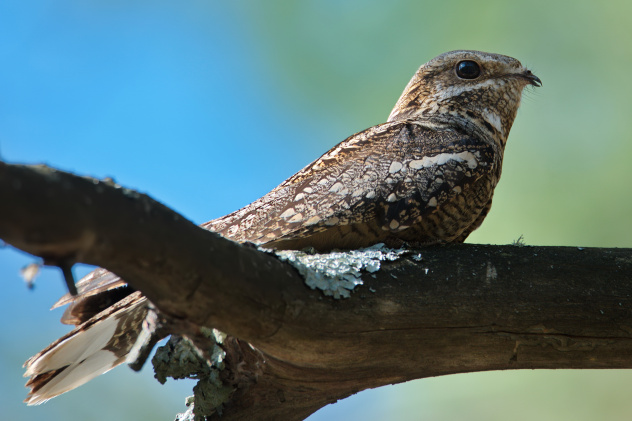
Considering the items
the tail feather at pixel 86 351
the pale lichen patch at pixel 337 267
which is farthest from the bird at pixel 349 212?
the pale lichen patch at pixel 337 267

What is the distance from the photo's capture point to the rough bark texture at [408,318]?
5.99 feet

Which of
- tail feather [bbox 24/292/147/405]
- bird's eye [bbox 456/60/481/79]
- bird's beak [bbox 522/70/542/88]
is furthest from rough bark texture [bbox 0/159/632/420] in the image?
bird's beak [bbox 522/70/542/88]

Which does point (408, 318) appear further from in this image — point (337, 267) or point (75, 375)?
point (75, 375)

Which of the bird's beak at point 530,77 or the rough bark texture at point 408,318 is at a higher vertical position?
the bird's beak at point 530,77

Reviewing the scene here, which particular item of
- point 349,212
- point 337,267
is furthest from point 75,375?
point 349,212

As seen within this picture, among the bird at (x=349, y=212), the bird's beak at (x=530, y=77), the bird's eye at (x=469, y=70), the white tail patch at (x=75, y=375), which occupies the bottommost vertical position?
the white tail patch at (x=75, y=375)

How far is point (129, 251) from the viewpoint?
1464mm

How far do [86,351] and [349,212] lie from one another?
121 cm

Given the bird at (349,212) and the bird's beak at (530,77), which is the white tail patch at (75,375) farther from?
the bird's beak at (530,77)

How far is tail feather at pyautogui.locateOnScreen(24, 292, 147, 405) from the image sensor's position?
230 cm

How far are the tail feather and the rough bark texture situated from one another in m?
0.42

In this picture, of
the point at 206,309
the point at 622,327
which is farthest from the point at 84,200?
the point at 622,327

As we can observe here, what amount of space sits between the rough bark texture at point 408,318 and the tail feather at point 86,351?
0.42m

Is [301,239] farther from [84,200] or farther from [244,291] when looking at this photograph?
[84,200]
